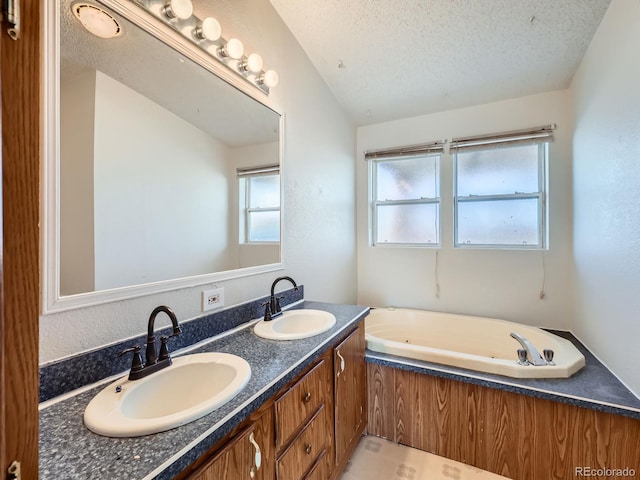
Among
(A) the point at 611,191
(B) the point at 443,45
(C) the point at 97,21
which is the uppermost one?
(B) the point at 443,45

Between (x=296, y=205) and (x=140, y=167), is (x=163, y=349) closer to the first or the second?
(x=140, y=167)

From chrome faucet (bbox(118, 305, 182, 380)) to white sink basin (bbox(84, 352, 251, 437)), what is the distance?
0.02 metres

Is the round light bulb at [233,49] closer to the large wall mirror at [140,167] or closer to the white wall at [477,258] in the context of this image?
the large wall mirror at [140,167]

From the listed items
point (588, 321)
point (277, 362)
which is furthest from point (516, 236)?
point (277, 362)

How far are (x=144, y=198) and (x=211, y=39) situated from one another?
2.69ft

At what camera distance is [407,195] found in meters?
2.96

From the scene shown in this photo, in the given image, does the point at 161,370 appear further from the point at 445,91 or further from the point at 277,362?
the point at 445,91

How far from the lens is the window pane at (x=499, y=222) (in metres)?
2.48

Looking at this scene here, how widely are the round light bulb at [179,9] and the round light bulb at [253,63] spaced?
1.22ft

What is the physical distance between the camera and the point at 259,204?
1.71 meters

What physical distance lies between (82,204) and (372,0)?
1.89 meters

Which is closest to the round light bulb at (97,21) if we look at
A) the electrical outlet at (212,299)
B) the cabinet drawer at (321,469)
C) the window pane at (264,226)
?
the window pane at (264,226)

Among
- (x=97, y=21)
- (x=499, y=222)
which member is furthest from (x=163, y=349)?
(x=499, y=222)

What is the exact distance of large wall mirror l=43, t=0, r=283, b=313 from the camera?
2.89 ft
